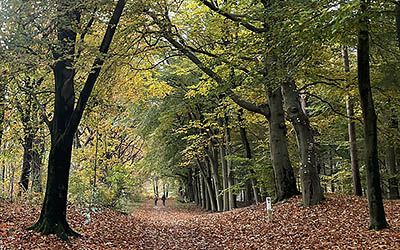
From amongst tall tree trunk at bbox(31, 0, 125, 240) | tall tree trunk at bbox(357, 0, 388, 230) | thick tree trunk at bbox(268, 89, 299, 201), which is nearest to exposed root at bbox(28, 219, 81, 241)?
tall tree trunk at bbox(31, 0, 125, 240)

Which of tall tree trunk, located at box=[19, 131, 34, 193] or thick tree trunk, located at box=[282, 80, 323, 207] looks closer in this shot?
thick tree trunk, located at box=[282, 80, 323, 207]

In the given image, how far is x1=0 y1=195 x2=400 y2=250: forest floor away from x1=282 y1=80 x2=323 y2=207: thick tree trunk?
0.45 m

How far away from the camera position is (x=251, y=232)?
1157 centimetres

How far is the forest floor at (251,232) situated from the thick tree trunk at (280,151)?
2.11ft

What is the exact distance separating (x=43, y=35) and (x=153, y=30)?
4796 mm

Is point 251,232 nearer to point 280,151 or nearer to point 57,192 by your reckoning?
point 280,151

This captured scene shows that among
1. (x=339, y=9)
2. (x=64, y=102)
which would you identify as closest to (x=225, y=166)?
(x=64, y=102)

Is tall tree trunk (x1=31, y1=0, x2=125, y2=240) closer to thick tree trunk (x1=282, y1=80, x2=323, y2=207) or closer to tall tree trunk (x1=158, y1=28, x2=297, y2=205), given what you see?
tall tree trunk (x1=158, y1=28, x2=297, y2=205)

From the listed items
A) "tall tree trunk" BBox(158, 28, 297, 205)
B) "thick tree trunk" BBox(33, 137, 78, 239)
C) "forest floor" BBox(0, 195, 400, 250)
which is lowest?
"forest floor" BBox(0, 195, 400, 250)

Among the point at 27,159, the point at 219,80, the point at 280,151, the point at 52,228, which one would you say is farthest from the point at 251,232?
the point at 27,159

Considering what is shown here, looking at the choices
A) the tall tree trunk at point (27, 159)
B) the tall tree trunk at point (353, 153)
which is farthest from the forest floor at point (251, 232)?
the tall tree trunk at point (27, 159)

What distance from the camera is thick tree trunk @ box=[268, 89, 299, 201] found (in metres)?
14.4

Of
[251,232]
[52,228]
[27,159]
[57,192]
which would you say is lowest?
[251,232]

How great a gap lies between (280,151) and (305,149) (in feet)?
3.96
